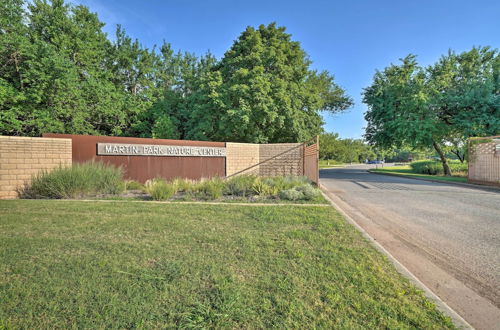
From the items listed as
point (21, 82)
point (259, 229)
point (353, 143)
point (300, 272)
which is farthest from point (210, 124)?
point (353, 143)

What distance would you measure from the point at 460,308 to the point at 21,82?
2294 centimetres

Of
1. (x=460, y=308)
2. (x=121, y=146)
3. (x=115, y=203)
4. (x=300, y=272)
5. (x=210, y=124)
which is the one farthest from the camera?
(x=210, y=124)

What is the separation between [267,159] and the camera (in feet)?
46.8

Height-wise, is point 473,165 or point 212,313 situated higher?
point 473,165

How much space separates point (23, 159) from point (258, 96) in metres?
12.6

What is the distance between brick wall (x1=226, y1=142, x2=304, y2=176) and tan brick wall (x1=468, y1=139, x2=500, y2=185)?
10615 mm

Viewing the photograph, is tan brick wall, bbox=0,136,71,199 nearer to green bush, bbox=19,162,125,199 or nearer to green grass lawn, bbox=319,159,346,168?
green bush, bbox=19,162,125,199

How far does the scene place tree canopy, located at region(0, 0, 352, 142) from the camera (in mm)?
15141

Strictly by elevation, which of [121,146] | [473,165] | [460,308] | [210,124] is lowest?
[460,308]

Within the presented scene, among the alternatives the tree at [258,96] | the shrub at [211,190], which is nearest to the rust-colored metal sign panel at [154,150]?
the shrub at [211,190]

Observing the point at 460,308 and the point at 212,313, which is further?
the point at 460,308

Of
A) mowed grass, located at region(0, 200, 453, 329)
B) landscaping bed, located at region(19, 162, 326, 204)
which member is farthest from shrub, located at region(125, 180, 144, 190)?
mowed grass, located at region(0, 200, 453, 329)

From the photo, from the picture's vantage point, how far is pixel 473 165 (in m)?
14.0

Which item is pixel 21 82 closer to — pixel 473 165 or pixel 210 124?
pixel 210 124
